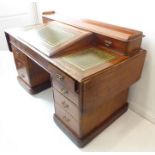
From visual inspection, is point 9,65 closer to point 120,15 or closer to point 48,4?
point 48,4

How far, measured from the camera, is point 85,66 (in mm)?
1238

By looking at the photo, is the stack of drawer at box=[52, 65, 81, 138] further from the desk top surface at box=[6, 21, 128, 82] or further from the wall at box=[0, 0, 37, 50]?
the wall at box=[0, 0, 37, 50]

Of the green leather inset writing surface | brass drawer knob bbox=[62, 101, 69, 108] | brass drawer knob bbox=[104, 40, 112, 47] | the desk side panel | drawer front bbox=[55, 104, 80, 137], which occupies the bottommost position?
drawer front bbox=[55, 104, 80, 137]

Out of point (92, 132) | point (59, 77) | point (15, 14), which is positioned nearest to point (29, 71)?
point (59, 77)

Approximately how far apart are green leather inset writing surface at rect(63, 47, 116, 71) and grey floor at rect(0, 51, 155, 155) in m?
0.73

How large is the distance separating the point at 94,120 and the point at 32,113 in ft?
2.34

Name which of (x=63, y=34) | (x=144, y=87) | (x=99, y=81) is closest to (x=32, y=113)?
(x=63, y=34)

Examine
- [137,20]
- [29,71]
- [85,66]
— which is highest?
[137,20]

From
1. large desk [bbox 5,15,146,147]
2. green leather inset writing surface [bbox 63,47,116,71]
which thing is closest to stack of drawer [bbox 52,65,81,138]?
large desk [bbox 5,15,146,147]

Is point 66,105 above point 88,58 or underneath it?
underneath

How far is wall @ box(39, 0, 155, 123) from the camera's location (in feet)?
4.71

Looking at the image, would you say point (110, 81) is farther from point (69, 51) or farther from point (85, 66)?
point (69, 51)

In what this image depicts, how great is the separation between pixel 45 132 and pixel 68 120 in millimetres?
292

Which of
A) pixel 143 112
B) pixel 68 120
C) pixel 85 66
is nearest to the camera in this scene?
pixel 85 66
